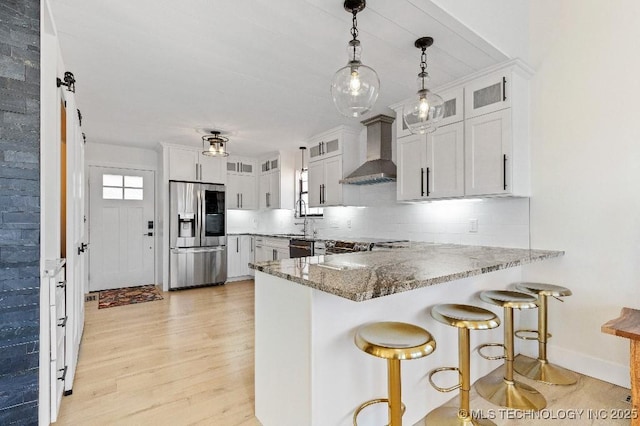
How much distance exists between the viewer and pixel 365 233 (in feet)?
15.3

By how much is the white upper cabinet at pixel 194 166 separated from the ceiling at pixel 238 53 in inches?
55.3

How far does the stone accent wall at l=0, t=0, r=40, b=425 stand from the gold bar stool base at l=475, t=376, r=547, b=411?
2655 mm

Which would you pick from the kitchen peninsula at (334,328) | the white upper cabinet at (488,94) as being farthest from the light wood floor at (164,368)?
the white upper cabinet at (488,94)

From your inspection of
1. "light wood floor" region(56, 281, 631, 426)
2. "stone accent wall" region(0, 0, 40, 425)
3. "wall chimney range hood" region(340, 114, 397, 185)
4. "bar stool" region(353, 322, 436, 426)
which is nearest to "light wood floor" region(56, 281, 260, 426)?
"light wood floor" region(56, 281, 631, 426)

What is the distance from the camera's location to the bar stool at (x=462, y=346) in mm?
1716

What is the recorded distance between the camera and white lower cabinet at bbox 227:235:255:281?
6.31 metres

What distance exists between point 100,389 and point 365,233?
340 centimetres

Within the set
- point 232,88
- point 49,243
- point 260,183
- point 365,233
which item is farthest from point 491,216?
point 260,183

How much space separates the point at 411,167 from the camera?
3477 millimetres

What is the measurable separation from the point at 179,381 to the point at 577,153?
3.63 m

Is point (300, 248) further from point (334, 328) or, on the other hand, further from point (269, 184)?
point (334, 328)

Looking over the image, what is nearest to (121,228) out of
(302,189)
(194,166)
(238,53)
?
(194,166)

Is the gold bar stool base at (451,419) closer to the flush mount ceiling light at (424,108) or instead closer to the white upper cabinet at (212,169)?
the flush mount ceiling light at (424,108)

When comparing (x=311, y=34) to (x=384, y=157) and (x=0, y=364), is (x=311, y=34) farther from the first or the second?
(x=0, y=364)
